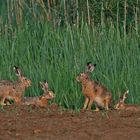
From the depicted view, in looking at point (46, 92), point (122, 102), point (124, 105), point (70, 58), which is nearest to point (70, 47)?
point (70, 58)

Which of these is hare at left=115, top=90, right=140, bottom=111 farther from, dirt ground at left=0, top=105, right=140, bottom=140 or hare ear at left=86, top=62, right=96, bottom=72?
hare ear at left=86, top=62, right=96, bottom=72

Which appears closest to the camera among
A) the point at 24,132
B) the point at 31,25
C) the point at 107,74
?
the point at 24,132

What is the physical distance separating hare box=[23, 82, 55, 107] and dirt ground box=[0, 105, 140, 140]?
348 millimetres

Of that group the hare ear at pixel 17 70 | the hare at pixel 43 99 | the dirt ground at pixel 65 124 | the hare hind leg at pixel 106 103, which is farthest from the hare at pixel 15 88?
the hare hind leg at pixel 106 103

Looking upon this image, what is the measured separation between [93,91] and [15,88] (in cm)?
116

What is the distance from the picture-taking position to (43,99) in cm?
948

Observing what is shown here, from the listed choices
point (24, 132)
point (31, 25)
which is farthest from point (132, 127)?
point (31, 25)

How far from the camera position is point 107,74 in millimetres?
9742

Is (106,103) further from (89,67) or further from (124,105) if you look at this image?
(89,67)

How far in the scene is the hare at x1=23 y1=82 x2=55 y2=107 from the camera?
926cm

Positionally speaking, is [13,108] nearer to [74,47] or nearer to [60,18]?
[74,47]

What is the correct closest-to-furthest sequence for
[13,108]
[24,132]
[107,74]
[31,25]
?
[24,132], [13,108], [107,74], [31,25]

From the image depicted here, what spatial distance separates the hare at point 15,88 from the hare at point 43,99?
0.72 ft

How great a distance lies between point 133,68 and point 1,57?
2.14 meters
